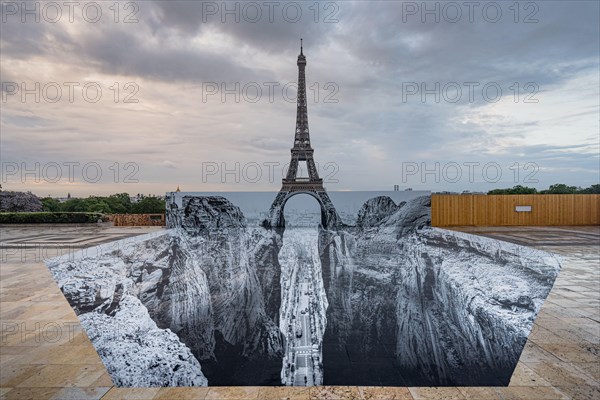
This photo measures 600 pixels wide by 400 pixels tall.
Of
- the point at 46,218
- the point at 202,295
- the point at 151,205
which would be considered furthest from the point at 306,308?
the point at 46,218

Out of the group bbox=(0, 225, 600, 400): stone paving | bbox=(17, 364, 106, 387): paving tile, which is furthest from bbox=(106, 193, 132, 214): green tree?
bbox=(17, 364, 106, 387): paving tile

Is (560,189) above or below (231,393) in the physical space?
above

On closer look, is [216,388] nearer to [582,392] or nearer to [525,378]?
[525,378]

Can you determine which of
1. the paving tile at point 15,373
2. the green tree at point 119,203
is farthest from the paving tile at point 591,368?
the green tree at point 119,203

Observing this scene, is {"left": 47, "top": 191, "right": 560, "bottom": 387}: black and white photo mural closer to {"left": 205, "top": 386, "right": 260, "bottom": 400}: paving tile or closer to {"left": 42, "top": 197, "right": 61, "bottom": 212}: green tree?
{"left": 205, "top": 386, "right": 260, "bottom": 400}: paving tile

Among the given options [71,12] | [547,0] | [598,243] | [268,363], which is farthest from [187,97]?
Answer: [598,243]

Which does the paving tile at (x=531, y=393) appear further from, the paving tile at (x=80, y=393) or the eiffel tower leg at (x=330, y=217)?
the eiffel tower leg at (x=330, y=217)
